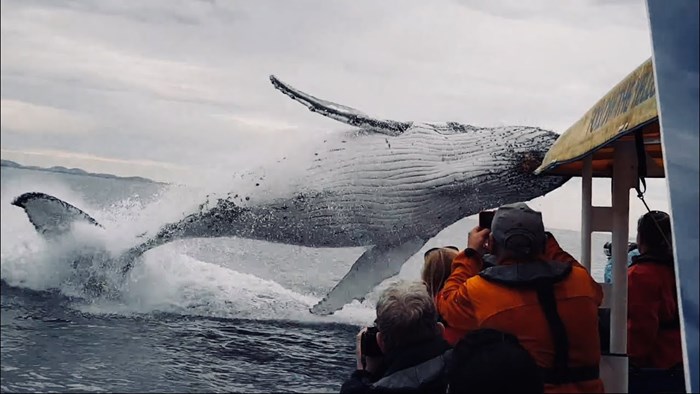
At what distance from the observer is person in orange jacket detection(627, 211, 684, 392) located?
421cm

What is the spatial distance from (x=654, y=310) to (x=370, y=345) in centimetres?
204

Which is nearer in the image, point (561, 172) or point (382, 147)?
point (561, 172)

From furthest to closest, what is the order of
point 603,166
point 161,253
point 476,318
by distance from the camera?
point 161,253, point 603,166, point 476,318

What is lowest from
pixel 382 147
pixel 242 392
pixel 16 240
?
pixel 242 392

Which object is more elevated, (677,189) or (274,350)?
(677,189)

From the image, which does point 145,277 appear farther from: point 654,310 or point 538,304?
point 538,304

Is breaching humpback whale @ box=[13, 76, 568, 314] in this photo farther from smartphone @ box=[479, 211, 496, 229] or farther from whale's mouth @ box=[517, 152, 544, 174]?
smartphone @ box=[479, 211, 496, 229]

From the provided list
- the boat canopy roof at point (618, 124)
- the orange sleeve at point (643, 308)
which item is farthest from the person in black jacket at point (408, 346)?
the orange sleeve at point (643, 308)

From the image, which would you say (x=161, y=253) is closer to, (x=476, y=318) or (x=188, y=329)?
(x=188, y=329)

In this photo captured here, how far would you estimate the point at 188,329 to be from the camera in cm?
739

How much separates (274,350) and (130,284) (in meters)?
2.88

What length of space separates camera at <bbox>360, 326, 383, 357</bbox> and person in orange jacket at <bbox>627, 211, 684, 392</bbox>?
6.31 ft

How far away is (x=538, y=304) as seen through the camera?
9.68ft

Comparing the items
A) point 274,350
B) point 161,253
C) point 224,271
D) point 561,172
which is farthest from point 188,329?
point 224,271
